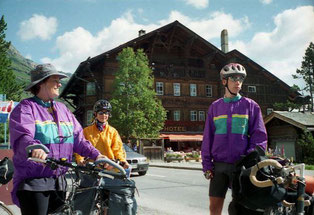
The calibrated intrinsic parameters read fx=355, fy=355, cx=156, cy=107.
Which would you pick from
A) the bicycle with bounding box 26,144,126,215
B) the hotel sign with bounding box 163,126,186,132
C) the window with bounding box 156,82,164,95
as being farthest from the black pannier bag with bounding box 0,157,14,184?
the window with bounding box 156,82,164,95

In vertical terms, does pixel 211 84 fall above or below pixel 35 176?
above

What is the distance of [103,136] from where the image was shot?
5.26 m

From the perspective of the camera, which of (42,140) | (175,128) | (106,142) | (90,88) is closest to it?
(42,140)

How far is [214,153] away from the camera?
3664 millimetres

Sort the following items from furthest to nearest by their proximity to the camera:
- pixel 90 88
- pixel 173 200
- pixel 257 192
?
1. pixel 90 88
2. pixel 173 200
3. pixel 257 192

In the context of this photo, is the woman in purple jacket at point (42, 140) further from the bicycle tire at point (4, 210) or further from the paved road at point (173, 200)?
the paved road at point (173, 200)

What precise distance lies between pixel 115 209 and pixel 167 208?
5233mm

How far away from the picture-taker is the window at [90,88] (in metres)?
41.3

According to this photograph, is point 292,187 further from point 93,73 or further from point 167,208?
point 93,73

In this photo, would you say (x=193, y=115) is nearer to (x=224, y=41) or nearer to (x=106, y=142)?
(x=224, y=41)

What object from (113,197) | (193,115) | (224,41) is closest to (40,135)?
(113,197)

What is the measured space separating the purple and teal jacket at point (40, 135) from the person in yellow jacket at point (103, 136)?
1894mm

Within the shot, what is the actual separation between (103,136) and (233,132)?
2306mm

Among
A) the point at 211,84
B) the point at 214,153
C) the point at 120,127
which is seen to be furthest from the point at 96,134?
the point at 211,84
